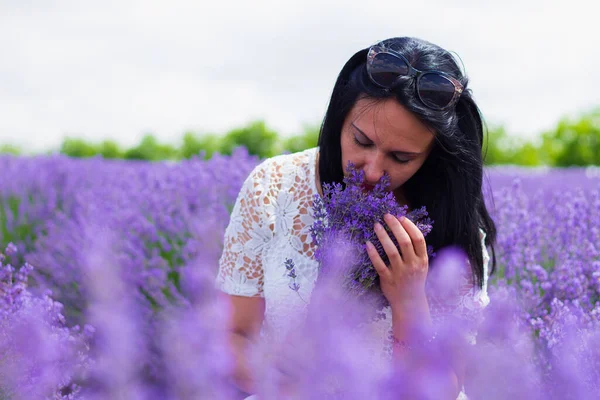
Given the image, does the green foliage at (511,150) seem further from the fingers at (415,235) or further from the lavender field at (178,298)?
the fingers at (415,235)

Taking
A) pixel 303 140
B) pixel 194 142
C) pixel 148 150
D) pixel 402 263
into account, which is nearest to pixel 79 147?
pixel 148 150

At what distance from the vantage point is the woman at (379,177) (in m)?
1.54

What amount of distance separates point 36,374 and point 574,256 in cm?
189

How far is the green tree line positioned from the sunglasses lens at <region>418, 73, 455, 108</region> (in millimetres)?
26142

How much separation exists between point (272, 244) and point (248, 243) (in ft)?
0.23

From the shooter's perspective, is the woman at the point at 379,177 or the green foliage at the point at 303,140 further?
the green foliage at the point at 303,140

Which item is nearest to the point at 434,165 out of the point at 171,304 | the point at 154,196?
the point at 171,304

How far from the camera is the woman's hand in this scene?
4.40 feet

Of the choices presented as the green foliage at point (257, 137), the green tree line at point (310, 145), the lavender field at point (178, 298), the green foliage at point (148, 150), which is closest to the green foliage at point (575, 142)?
the green tree line at point (310, 145)

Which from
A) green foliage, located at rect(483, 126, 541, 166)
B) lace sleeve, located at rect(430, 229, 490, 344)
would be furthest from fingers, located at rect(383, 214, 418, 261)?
green foliage, located at rect(483, 126, 541, 166)

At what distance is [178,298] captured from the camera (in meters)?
2.65

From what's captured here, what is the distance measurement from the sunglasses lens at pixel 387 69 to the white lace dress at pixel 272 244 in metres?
0.42

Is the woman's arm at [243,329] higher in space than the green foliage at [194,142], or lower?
higher

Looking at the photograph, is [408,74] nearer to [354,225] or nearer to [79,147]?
[354,225]
